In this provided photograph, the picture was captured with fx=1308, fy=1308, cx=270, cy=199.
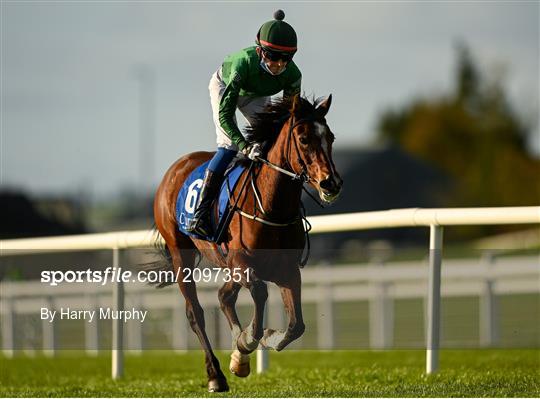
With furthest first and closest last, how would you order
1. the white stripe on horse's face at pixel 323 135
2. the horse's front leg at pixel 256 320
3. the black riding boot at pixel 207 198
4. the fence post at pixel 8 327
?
the fence post at pixel 8 327
the black riding boot at pixel 207 198
the horse's front leg at pixel 256 320
the white stripe on horse's face at pixel 323 135

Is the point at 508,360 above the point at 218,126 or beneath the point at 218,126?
beneath

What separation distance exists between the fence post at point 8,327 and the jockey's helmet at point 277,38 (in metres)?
6.52

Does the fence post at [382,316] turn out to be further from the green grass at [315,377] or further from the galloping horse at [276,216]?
the galloping horse at [276,216]

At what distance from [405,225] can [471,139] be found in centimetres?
6594

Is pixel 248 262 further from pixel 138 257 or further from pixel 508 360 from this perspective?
pixel 508 360

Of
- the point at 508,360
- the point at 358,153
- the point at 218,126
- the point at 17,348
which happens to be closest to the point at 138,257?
the point at 218,126

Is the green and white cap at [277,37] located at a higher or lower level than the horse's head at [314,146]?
higher

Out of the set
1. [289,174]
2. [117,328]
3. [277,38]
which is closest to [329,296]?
[117,328]

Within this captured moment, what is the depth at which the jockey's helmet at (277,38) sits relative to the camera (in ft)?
→ 23.0

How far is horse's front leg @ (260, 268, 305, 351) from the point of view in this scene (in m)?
7.11

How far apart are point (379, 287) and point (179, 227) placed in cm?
640

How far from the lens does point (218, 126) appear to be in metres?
7.63

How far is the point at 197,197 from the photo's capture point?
775cm

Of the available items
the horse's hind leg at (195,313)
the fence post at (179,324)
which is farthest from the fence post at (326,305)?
the horse's hind leg at (195,313)
